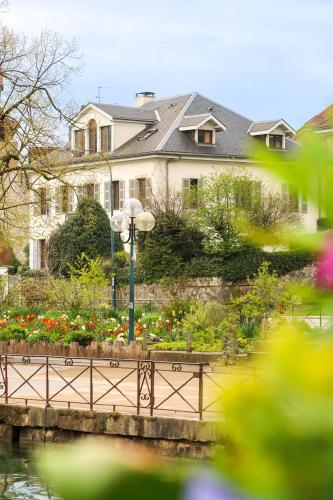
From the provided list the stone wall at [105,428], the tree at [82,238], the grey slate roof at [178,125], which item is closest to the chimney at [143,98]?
the grey slate roof at [178,125]

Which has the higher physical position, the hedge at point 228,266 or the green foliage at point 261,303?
the hedge at point 228,266

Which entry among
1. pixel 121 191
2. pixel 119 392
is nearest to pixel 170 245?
pixel 121 191

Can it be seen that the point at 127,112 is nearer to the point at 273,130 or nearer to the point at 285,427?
the point at 273,130

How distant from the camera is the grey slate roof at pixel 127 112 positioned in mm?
49281

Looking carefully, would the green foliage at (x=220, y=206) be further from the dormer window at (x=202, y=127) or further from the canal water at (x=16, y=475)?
the canal water at (x=16, y=475)

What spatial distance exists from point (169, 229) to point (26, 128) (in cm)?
1287

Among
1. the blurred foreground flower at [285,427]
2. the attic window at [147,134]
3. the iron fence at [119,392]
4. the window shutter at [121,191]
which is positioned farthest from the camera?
the attic window at [147,134]

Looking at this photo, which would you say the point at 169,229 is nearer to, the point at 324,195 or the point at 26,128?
the point at 26,128

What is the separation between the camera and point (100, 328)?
966 inches

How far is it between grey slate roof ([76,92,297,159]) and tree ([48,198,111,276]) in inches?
182

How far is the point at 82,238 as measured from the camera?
141 feet

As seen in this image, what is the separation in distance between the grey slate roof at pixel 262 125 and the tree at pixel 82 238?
9.60 metres

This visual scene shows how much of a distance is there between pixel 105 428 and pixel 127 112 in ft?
119

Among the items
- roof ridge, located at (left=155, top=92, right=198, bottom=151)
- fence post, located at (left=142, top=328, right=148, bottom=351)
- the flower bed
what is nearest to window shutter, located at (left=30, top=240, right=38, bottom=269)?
roof ridge, located at (left=155, top=92, right=198, bottom=151)
